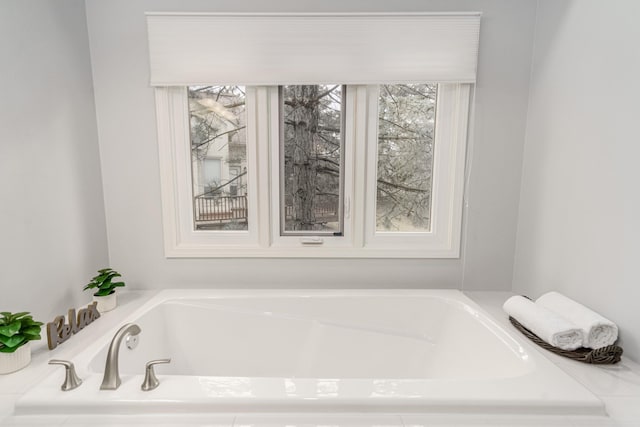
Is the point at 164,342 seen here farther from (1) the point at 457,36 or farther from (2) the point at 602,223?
(1) the point at 457,36

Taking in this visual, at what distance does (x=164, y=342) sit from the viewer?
166 centimetres

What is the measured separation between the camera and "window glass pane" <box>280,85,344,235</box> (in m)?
1.81

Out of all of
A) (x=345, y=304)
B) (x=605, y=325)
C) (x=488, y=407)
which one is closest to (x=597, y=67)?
(x=605, y=325)

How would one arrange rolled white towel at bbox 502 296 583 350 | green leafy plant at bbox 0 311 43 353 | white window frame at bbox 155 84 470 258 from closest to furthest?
1. green leafy plant at bbox 0 311 43 353
2. rolled white towel at bbox 502 296 583 350
3. white window frame at bbox 155 84 470 258

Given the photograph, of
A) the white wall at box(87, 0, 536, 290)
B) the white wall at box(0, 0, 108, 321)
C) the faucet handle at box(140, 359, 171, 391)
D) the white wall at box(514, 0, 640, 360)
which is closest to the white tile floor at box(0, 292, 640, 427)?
the faucet handle at box(140, 359, 171, 391)

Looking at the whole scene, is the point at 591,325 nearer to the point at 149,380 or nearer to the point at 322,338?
the point at 322,338

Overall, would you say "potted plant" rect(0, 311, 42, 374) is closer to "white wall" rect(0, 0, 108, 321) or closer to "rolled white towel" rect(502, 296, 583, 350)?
"white wall" rect(0, 0, 108, 321)

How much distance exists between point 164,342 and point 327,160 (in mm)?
1298

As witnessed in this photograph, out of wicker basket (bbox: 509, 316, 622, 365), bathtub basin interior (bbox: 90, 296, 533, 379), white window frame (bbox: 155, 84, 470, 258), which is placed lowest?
bathtub basin interior (bbox: 90, 296, 533, 379)

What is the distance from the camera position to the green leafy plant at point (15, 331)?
1.10 meters

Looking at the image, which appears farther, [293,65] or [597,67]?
[293,65]

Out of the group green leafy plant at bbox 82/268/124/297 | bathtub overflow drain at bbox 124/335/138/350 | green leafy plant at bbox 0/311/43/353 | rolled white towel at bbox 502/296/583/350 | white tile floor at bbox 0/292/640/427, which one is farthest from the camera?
green leafy plant at bbox 82/268/124/297

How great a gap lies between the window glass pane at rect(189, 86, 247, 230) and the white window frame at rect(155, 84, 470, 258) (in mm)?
44

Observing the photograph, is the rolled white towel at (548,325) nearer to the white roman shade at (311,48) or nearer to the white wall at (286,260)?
the white wall at (286,260)
